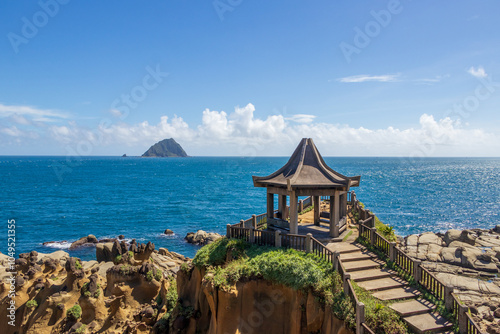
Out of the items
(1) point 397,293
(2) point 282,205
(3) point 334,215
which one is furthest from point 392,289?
(2) point 282,205

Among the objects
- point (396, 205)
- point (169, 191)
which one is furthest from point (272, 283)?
point (169, 191)

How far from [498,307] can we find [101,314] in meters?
26.2

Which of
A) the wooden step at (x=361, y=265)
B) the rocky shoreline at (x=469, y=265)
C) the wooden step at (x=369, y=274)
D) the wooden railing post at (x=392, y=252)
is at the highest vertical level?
the wooden railing post at (x=392, y=252)

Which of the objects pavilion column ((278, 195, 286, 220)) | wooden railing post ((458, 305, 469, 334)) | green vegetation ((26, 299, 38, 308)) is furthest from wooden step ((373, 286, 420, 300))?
green vegetation ((26, 299, 38, 308))

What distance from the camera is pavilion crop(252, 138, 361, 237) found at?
16641 millimetres

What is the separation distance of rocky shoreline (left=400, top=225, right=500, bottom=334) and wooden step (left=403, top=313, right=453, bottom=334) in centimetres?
730

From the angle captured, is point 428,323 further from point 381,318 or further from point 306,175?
point 306,175

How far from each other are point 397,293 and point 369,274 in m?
1.40

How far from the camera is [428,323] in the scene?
11.2 metres

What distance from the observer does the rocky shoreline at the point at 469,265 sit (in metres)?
22.4

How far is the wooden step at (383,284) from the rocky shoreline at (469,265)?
6.07 metres

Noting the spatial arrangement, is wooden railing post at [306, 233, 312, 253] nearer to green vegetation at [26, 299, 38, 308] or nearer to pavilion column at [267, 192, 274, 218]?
pavilion column at [267, 192, 274, 218]

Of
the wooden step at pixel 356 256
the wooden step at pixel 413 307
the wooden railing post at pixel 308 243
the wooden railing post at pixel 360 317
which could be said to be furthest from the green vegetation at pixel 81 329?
the wooden step at pixel 413 307

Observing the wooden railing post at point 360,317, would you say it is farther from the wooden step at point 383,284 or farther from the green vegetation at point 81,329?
the green vegetation at point 81,329
